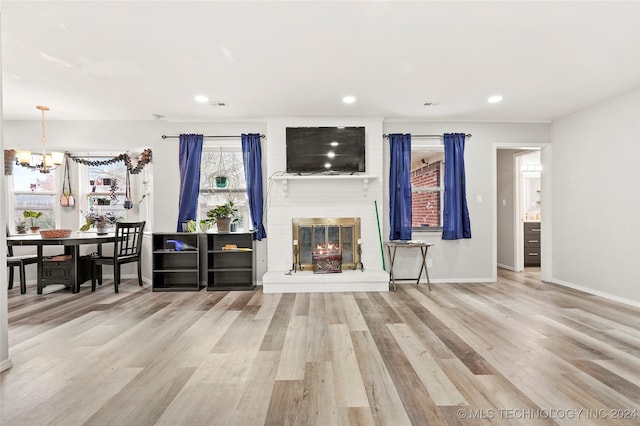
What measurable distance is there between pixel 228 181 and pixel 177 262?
4.82ft

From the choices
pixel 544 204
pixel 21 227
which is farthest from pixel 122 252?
pixel 544 204

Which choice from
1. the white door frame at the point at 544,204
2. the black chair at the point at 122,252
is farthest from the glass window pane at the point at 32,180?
the white door frame at the point at 544,204

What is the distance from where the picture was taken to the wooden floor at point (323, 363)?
5.68 feet

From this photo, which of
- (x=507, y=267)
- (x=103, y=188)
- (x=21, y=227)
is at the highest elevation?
(x=103, y=188)

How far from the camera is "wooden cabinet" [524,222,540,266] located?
6.22 meters

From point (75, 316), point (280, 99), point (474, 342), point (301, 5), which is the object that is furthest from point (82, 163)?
point (474, 342)

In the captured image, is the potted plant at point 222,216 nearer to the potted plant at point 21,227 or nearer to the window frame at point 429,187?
the window frame at point 429,187

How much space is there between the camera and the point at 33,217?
4.99 m

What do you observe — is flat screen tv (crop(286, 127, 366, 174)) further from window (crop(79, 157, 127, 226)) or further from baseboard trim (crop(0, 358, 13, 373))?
baseboard trim (crop(0, 358, 13, 373))

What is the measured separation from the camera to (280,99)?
161 inches

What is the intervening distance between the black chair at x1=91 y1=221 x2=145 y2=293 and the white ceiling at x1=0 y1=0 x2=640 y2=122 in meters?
1.70

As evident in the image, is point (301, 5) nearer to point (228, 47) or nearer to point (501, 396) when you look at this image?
point (228, 47)

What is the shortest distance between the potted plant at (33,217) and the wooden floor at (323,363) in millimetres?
1642

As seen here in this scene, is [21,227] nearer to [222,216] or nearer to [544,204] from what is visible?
[222,216]
